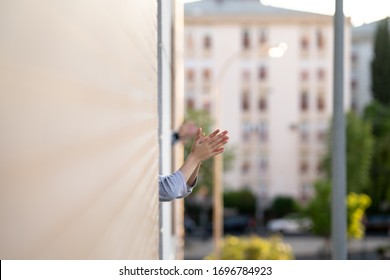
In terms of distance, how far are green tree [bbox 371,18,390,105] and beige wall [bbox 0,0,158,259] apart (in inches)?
1930

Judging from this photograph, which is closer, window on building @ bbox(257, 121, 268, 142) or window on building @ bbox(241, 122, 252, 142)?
window on building @ bbox(241, 122, 252, 142)

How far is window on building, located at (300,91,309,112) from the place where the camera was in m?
53.8

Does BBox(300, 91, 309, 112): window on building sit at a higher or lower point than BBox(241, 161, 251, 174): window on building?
higher

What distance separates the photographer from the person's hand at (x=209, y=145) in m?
3.28

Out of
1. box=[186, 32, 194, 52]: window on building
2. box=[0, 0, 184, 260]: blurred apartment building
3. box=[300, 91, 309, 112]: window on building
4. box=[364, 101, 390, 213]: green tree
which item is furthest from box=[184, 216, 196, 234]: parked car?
box=[0, 0, 184, 260]: blurred apartment building

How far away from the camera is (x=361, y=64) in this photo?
5572cm

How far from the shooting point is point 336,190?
7070 millimetres

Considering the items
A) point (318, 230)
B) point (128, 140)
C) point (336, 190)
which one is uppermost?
point (128, 140)

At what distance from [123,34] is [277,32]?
5208cm

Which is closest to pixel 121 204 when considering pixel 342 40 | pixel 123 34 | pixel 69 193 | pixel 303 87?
pixel 123 34

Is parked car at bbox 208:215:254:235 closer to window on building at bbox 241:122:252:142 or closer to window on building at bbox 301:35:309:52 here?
window on building at bbox 241:122:252:142

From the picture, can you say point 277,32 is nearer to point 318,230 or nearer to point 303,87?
point 303,87

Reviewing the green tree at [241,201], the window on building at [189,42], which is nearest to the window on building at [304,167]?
the green tree at [241,201]

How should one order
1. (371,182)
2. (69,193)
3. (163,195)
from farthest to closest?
(371,182), (163,195), (69,193)
